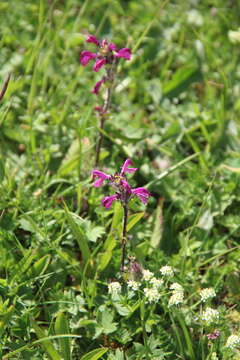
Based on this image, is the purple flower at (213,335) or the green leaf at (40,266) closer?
the purple flower at (213,335)

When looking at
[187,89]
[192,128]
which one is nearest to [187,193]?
[192,128]

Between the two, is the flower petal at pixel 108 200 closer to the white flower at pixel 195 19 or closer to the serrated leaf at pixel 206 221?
the serrated leaf at pixel 206 221

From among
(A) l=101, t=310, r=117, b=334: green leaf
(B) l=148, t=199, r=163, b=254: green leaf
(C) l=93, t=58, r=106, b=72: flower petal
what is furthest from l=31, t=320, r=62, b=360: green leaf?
(C) l=93, t=58, r=106, b=72: flower petal

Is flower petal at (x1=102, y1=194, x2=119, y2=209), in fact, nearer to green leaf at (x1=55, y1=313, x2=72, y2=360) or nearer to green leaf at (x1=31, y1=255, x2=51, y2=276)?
green leaf at (x1=31, y1=255, x2=51, y2=276)

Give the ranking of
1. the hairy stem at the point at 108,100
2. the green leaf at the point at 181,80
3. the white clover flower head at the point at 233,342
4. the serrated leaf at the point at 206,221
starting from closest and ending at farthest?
the white clover flower head at the point at 233,342, the hairy stem at the point at 108,100, the serrated leaf at the point at 206,221, the green leaf at the point at 181,80

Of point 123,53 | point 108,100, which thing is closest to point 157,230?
point 108,100

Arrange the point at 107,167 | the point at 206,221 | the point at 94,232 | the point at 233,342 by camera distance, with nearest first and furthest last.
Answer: the point at 233,342, the point at 94,232, the point at 206,221, the point at 107,167

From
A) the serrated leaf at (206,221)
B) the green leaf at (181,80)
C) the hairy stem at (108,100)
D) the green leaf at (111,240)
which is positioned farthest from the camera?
the green leaf at (181,80)

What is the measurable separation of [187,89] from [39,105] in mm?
1158

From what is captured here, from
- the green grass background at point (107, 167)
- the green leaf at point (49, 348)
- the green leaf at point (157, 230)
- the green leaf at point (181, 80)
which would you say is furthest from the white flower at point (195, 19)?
the green leaf at point (49, 348)

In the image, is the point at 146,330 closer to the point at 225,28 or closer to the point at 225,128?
the point at 225,128

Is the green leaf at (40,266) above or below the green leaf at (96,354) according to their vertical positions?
above

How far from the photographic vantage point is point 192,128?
11.7 feet

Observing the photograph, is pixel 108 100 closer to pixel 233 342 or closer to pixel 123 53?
pixel 123 53
